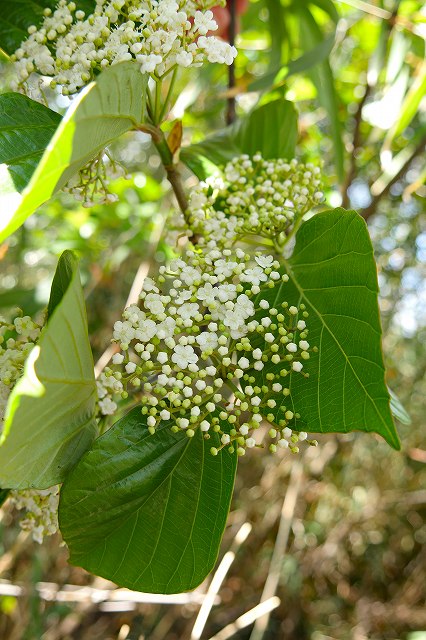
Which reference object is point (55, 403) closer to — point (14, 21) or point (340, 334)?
point (340, 334)

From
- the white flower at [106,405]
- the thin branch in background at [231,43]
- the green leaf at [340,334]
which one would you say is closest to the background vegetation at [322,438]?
the thin branch in background at [231,43]

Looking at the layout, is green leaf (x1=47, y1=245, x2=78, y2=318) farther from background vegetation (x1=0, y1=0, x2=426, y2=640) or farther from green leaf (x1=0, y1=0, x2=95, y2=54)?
background vegetation (x1=0, y1=0, x2=426, y2=640)

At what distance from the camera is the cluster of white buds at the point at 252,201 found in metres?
0.52

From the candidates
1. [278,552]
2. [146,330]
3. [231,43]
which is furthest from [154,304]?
[278,552]

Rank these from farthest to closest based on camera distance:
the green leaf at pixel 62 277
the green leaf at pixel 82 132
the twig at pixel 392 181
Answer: the twig at pixel 392 181, the green leaf at pixel 62 277, the green leaf at pixel 82 132

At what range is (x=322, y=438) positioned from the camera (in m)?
2.02

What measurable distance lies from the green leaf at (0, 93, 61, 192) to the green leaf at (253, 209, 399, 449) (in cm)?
20

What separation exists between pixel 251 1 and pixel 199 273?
1045mm

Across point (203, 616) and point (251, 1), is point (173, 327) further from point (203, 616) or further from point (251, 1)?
point (251, 1)

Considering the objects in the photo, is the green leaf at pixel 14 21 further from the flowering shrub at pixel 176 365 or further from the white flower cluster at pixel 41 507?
the white flower cluster at pixel 41 507

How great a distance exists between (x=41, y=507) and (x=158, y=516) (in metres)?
0.10

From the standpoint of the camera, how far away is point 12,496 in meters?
0.54

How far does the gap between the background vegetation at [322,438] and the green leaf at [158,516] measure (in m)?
0.59

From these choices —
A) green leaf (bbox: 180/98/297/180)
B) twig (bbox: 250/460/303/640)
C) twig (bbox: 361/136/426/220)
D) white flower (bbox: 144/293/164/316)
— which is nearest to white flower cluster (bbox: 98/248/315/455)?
white flower (bbox: 144/293/164/316)
